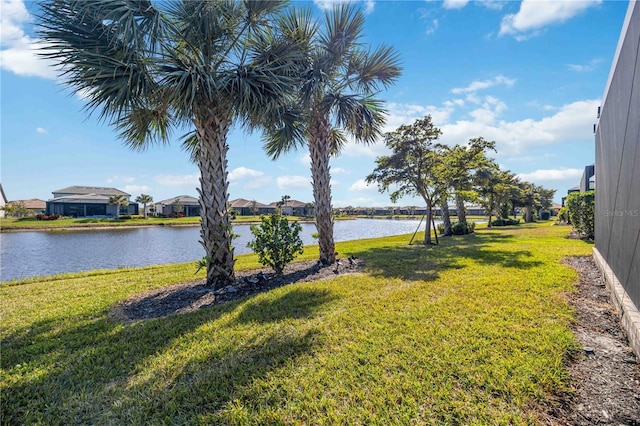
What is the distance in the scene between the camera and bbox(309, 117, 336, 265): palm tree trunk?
8.06 m

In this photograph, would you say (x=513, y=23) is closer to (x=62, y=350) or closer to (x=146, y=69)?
(x=146, y=69)

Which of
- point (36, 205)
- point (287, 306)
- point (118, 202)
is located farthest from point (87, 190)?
point (287, 306)

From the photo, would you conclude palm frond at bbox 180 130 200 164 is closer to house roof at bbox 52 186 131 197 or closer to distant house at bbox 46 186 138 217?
distant house at bbox 46 186 138 217

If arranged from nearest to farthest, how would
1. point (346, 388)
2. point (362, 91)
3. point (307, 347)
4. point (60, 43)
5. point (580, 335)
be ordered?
point (346, 388), point (307, 347), point (580, 335), point (60, 43), point (362, 91)

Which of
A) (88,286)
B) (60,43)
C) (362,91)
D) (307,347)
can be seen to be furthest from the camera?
(362,91)

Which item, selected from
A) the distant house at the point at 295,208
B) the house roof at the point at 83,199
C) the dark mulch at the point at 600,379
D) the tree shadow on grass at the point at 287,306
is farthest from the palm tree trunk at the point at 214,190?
the distant house at the point at 295,208

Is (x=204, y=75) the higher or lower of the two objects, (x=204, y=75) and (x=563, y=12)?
the lower

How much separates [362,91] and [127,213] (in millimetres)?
55555

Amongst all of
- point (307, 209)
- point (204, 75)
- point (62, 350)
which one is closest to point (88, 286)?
point (62, 350)

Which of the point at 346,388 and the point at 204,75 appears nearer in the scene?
the point at 346,388

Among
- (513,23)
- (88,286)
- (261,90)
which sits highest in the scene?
(513,23)

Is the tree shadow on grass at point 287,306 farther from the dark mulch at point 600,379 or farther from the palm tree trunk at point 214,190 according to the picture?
the dark mulch at point 600,379

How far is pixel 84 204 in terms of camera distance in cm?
4525

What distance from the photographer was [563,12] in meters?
5.88
